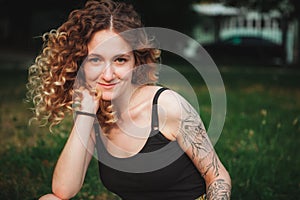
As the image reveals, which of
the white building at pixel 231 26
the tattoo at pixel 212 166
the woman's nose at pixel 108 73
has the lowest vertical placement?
the white building at pixel 231 26

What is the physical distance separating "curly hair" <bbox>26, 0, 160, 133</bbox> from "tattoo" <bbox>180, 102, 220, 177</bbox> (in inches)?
14.2

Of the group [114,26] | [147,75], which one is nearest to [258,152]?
[147,75]

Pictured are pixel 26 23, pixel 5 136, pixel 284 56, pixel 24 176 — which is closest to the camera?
pixel 24 176

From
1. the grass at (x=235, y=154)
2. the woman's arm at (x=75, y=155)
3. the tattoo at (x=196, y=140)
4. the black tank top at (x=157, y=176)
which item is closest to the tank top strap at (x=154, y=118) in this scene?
the black tank top at (x=157, y=176)

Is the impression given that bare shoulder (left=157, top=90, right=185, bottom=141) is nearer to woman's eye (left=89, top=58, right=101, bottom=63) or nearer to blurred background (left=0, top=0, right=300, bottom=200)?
woman's eye (left=89, top=58, right=101, bottom=63)

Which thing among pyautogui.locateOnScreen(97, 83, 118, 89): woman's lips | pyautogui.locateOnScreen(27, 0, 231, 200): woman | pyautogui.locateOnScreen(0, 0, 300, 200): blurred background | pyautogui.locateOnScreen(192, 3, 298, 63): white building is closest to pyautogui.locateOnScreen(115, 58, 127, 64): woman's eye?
pyautogui.locateOnScreen(27, 0, 231, 200): woman

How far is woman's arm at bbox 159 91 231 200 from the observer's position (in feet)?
8.41

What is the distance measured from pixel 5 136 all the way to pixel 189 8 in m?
19.1

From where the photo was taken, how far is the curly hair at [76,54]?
2.70 meters

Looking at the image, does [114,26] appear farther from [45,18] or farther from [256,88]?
[45,18]

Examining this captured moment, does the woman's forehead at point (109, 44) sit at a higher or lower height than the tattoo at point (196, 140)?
higher

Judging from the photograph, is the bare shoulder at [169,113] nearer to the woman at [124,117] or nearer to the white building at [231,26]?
the woman at [124,117]

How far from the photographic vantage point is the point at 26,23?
28094mm

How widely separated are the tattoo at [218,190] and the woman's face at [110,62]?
65 cm
